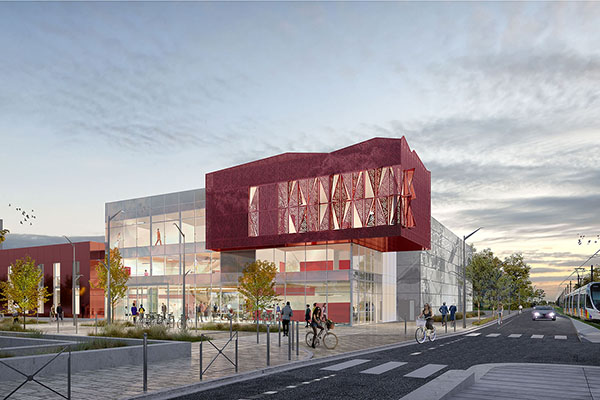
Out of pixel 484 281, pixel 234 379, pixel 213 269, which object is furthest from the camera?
pixel 484 281

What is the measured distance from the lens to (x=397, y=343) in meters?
26.0

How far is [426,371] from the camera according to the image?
15.5 meters

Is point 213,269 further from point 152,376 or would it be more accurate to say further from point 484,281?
point 152,376

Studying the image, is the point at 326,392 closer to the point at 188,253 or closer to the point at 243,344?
the point at 243,344

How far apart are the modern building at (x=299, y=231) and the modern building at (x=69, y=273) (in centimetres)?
975

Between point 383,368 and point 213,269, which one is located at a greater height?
point 213,269

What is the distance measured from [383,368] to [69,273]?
2676 inches

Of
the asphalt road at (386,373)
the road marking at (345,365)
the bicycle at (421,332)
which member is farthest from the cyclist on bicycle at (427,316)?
the road marking at (345,365)

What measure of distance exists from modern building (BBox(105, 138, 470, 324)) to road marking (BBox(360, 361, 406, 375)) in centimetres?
2654

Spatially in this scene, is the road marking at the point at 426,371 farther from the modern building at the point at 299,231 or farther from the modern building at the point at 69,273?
the modern building at the point at 69,273

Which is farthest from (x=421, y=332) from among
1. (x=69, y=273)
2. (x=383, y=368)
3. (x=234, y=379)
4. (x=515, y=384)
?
(x=69, y=273)

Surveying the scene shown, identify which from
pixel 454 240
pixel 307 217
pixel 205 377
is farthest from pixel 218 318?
pixel 454 240

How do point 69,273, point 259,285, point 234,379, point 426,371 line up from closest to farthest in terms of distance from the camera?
1. point 234,379
2. point 426,371
3. point 259,285
4. point 69,273

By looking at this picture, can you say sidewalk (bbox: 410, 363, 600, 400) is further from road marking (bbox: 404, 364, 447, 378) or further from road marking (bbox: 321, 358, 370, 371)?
road marking (bbox: 321, 358, 370, 371)
